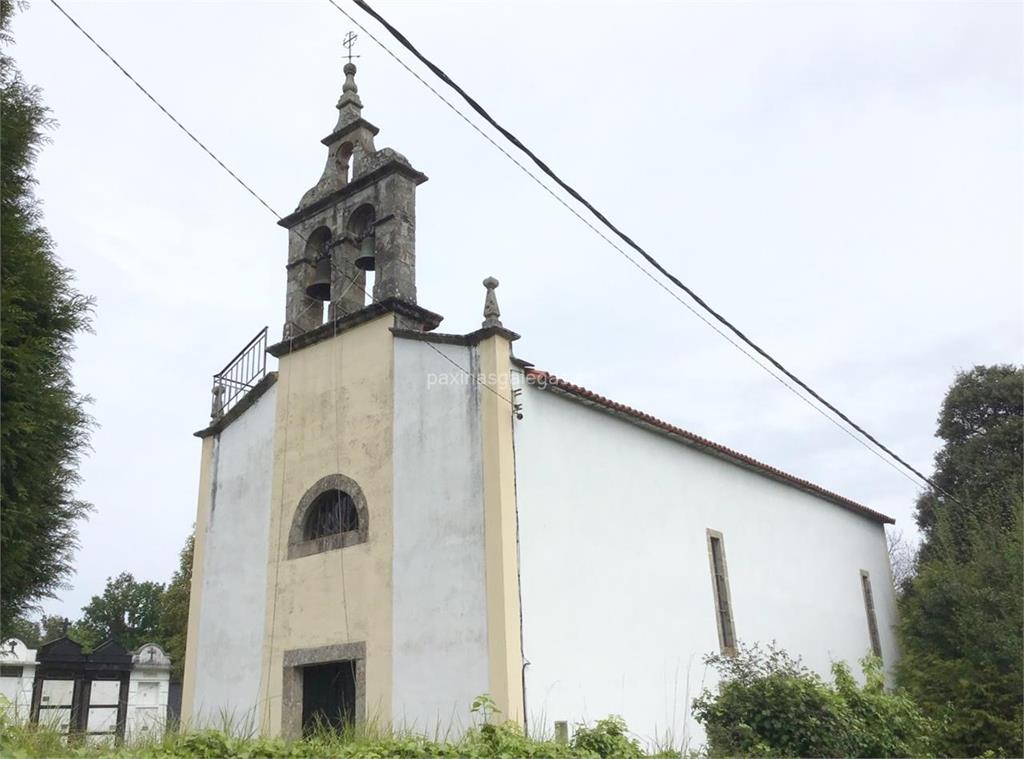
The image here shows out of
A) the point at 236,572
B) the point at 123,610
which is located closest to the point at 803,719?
the point at 236,572

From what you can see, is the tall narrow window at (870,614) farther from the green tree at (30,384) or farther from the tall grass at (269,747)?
the green tree at (30,384)

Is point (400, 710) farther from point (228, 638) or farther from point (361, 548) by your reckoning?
point (228, 638)

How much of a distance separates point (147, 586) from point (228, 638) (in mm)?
45585

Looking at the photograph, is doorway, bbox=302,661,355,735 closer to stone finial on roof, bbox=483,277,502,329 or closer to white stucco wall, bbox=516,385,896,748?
white stucco wall, bbox=516,385,896,748

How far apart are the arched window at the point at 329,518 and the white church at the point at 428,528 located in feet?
0.11

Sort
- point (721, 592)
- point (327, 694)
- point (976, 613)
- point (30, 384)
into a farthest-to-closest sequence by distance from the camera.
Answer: point (976, 613) → point (721, 592) → point (327, 694) → point (30, 384)

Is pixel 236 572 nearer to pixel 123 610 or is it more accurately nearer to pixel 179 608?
pixel 179 608

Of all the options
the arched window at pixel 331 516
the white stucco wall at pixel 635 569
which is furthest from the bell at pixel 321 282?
the white stucco wall at pixel 635 569

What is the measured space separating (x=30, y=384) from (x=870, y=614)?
17393 mm

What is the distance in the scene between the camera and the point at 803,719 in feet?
34.6

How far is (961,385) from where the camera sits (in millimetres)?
20812

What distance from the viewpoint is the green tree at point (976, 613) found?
13.9m

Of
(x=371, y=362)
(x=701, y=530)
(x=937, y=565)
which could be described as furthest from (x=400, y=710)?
(x=937, y=565)

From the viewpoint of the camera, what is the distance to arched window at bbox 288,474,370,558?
39.8 ft
